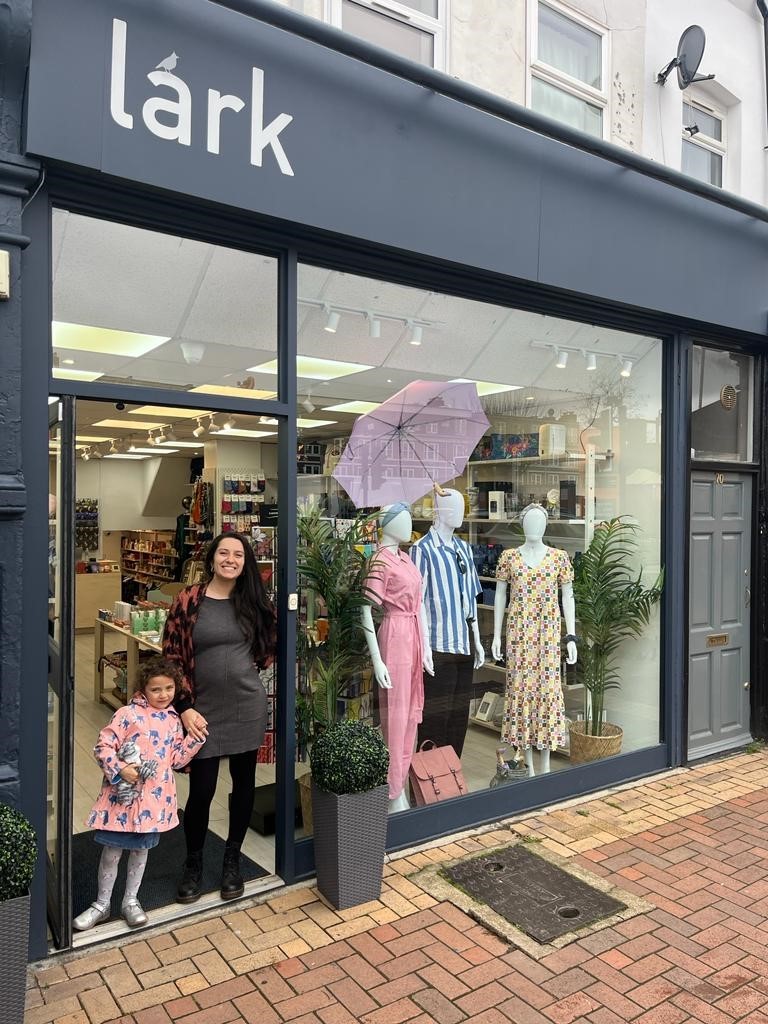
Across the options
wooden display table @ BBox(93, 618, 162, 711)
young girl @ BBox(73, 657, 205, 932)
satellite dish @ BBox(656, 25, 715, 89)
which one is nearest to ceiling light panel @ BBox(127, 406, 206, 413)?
wooden display table @ BBox(93, 618, 162, 711)

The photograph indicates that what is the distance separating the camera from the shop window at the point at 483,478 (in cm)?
405

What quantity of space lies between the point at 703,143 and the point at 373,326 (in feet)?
12.8

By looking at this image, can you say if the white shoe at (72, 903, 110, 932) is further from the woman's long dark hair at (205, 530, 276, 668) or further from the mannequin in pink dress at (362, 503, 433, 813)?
the mannequin in pink dress at (362, 503, 433, 813)

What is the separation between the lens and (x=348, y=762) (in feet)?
11.2

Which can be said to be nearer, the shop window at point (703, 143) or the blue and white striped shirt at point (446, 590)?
the blue and white striped shirt at point (446, 590)

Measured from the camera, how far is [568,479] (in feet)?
17.0

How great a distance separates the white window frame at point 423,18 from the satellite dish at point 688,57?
1.91 m

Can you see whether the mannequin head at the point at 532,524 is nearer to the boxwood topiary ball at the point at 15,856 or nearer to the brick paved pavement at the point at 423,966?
the brick paved pavement at the point at 423,966

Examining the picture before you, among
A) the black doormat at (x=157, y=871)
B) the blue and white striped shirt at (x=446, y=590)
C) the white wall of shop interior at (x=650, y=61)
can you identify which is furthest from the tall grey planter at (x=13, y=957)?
the white wall of shop interior at (x=650, y=61)

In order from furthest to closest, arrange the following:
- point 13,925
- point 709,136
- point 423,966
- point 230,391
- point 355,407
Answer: point 709,136 < point 355,407 < point 230,391 < point 423,966 < point 13,925

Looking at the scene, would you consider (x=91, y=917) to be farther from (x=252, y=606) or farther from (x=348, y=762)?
(x=252, y=606)

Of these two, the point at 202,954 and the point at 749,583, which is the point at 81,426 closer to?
the point at 202,954

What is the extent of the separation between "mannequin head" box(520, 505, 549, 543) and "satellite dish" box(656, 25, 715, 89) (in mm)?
3335

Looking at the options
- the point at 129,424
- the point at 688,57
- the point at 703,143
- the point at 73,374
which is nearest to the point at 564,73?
the point at 688,57
